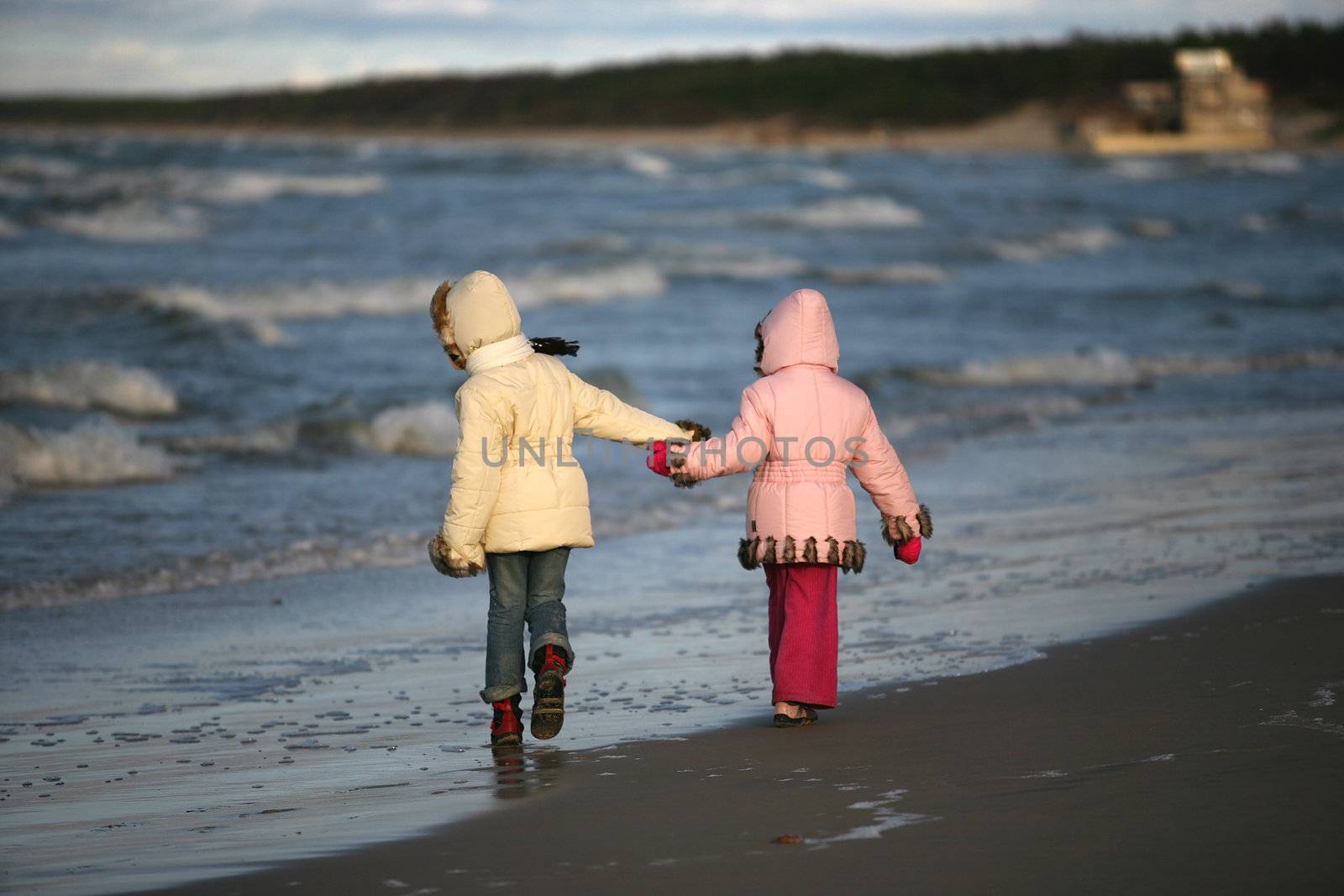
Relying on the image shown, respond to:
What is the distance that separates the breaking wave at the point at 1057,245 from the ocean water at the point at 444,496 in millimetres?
331

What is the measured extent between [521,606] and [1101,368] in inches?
435

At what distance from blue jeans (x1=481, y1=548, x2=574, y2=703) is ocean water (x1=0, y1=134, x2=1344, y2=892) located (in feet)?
Result: 0.88

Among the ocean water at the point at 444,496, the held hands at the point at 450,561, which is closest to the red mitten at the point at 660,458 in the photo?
the held hands at the point at 450,561

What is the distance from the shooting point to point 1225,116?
76.6m

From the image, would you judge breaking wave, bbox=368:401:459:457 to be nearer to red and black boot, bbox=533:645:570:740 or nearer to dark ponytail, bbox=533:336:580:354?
dark ponytail, bbox=533:336:580:354

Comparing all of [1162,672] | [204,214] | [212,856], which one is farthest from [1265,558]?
[204,214]

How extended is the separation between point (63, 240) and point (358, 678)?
882 inches

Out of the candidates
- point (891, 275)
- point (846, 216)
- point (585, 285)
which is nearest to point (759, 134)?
point (846, 216)

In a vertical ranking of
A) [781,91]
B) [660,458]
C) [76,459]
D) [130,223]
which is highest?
[781,91]

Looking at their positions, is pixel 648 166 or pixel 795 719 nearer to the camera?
pixel 795 719

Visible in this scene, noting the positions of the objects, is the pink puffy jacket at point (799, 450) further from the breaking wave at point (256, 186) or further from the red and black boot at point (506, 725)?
the breaking wave at point (256, 186)

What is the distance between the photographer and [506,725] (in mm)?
4523

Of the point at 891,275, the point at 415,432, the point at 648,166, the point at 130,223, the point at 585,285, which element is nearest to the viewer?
the point at 415,432

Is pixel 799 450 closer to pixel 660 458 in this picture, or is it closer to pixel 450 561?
pixel 660 458
